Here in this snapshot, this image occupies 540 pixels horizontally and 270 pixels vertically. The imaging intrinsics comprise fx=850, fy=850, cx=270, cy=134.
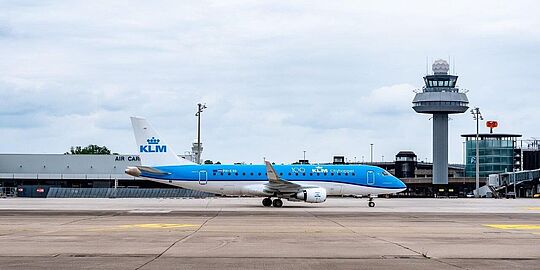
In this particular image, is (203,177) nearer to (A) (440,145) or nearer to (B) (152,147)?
(B) (152,147)

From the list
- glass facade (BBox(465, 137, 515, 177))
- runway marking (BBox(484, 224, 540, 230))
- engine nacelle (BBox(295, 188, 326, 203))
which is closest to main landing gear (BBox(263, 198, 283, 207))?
engine nacelle (BBox(295, 188, 326, 203))

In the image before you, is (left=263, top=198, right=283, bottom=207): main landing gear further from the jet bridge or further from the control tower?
the control tower

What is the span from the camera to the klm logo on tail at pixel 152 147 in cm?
5612

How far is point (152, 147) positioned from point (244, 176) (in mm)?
6374

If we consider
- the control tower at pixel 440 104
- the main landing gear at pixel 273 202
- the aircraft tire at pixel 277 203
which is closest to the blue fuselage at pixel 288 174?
the main landing gear at pixel 273 202

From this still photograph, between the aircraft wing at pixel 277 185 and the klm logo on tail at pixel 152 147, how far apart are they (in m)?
7.44

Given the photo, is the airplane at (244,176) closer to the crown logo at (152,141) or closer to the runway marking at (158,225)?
the crown logo at (152,141)

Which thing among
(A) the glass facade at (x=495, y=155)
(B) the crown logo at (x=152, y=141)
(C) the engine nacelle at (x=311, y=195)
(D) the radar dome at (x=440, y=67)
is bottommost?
(C) the engine nacelle at (x=311, y=195)

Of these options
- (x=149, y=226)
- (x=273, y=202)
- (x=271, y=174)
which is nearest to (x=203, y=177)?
(x=273, y=202)

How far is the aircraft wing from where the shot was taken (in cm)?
5241

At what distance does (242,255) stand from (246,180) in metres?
35.6

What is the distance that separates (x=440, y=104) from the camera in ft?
483

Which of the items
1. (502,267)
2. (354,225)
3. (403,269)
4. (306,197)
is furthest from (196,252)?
(306,197)

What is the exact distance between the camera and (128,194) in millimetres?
79625
